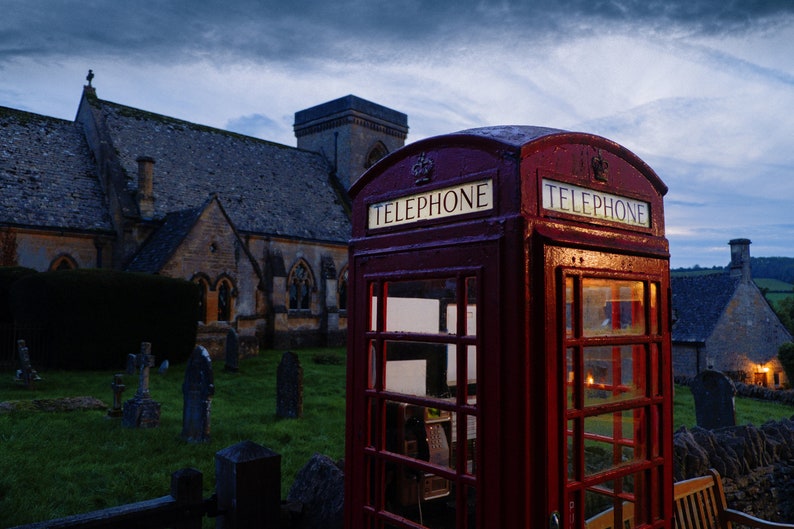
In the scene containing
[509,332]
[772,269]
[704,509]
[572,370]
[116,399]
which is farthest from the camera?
[772,269]

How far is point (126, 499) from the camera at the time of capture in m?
6.77

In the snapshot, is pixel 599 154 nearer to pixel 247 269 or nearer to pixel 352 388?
pixel 352 388

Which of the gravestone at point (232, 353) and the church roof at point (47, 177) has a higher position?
the church roof at point (47, 177)

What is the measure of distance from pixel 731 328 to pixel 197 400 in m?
25.8

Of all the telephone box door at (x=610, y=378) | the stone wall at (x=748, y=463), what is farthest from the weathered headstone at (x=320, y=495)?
the stone wall at (x=748, y=463)

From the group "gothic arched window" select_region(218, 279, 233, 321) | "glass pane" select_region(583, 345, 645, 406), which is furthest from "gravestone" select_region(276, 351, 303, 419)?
"gothic arched window" select_region(218, 279, 233, 321)

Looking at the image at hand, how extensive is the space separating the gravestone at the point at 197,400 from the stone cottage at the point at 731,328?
22.7 metres

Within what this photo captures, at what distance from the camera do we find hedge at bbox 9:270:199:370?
17.6 meters

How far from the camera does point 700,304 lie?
1125 inches

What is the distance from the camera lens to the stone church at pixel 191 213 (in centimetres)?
2281

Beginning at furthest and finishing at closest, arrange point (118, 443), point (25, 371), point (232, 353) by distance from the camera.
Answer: point (232, 353), point (25, 371), point (118, 443)

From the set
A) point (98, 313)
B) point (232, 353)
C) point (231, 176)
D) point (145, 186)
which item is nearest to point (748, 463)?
point (232, 353)

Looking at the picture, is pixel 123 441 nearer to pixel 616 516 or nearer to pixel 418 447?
pixel 418 447

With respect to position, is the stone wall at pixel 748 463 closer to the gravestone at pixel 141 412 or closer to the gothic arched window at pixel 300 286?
the gravestone at pixel 141 412
